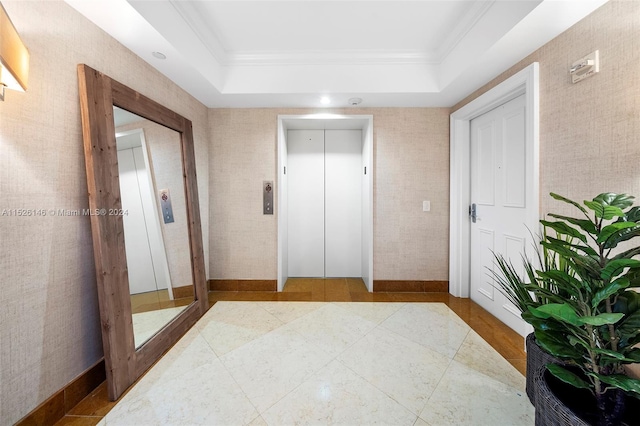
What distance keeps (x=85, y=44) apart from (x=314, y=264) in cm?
316

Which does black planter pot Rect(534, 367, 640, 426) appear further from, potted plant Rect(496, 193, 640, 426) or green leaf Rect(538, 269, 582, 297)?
green leaf Rect(538, 269, 582, 297)

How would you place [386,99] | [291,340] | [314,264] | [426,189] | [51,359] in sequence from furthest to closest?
[314,264] → [426,189] → [386,99] → [291,340] → [51,359]

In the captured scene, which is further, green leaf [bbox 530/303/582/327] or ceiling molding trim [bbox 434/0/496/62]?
ceiling molding trim [bbox 434/0/496/62]

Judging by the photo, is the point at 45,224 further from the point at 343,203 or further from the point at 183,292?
the point at 343,203

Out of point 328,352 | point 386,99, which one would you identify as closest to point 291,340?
point 328,352

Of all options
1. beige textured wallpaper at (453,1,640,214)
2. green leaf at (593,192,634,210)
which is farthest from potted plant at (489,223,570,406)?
beige textured wallpaper at (453,1,640,214)

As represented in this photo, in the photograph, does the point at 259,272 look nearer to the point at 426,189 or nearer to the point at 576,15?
the point at 426,189

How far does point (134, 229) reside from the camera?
69.8 inches

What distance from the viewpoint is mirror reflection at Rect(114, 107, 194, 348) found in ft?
5.70

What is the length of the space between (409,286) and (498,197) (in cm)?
142

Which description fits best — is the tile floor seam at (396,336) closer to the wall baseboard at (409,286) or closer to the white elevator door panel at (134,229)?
the wall baseboard at (409,286)

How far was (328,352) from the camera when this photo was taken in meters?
1.90

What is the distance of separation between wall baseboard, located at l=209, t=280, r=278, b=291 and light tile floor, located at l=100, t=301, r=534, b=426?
74 cm

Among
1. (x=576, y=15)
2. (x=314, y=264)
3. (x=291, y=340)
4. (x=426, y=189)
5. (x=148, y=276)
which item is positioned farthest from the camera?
(x=314, y=264)
